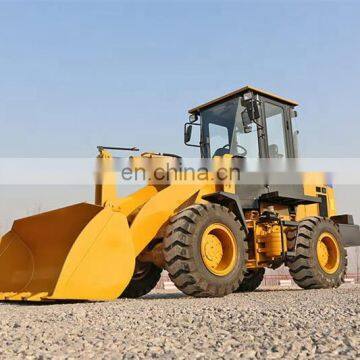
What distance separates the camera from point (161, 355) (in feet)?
8.18

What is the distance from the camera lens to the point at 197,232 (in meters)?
5.75

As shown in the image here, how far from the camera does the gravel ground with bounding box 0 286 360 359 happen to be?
8.20ft

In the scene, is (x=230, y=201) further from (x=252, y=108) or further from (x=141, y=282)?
(x=141, y=282)

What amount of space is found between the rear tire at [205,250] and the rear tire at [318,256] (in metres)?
1.46

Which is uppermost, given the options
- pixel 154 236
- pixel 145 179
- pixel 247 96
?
pixel 247 96

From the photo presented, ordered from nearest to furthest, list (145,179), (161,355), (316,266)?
(161,355) < (145,179) < (316,266)

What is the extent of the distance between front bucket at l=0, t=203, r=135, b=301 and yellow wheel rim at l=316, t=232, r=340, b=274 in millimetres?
3848

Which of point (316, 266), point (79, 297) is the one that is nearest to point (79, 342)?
point (79, 297)

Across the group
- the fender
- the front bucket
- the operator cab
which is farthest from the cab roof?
the front bucket

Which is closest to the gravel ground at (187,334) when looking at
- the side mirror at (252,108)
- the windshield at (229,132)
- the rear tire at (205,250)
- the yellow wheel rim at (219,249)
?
the rear tire at (205,250)

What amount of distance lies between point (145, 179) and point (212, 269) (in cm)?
180

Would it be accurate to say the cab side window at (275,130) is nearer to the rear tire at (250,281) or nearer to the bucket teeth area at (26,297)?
the rear tire at (250,281)

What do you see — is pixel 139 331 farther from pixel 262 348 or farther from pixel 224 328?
pixel 262 348

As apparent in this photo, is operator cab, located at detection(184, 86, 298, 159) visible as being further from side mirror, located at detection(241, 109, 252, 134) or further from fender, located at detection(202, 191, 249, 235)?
fender, located at detection(202, 191, 249, 235)
